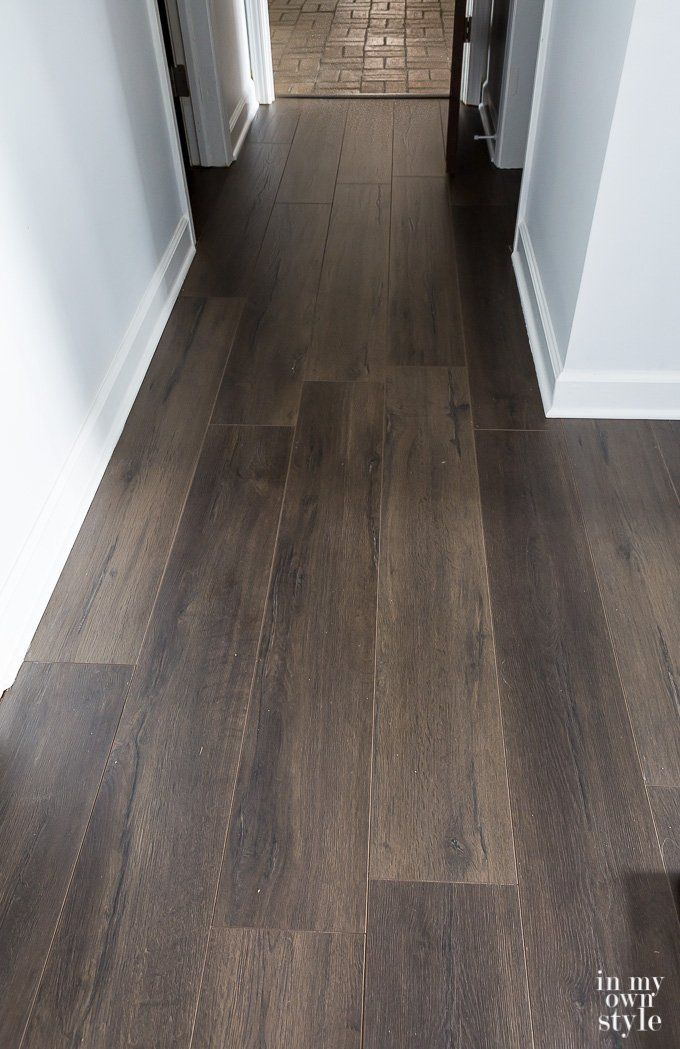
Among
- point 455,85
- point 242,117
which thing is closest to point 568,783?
point 455,85

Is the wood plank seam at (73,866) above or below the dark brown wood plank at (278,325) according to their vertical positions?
above

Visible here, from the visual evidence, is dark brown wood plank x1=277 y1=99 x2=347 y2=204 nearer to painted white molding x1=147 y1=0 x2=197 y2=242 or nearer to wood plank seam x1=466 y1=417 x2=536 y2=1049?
painted white molding x1=147 y1=0 x2=197 y2=242

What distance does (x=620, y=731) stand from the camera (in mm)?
1440

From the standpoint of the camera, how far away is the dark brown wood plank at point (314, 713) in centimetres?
126

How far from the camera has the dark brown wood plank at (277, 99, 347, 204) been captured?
3.18 m

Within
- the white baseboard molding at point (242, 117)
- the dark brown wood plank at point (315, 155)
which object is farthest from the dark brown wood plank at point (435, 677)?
the white baseboard molding at point (242, 117)

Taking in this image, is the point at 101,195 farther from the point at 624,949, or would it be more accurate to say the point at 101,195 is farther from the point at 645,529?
the point at 624,949

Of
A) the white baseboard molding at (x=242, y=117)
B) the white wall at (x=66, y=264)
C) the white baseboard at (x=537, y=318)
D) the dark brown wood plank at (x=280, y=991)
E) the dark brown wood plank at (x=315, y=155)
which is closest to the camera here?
the dark brown wood plank at (x=280, y=991)

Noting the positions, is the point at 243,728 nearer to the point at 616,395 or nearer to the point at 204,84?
the point at 616,395

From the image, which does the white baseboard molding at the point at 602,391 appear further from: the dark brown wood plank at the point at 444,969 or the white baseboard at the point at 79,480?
the dark brown wood plank at the point at 444,969

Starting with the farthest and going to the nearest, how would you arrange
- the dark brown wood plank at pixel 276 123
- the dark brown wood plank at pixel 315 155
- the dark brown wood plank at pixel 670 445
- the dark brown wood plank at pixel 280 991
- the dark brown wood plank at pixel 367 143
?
the dark brown wood plank at pixel 276 123
the dark brown wood plank at pixel 367 143
the dark brown wood plank at pixel 315 155
the dark brown wood plank at pixel 670 445
the dark brown wood plank at pixel 280 991

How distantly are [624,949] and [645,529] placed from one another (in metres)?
0.90

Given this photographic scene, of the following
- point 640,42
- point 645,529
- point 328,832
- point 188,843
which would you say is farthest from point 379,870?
point 640,42

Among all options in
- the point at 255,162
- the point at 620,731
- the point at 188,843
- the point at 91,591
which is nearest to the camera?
the point at 188,843
